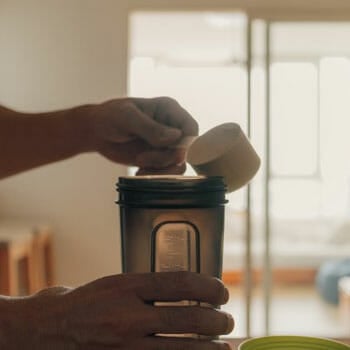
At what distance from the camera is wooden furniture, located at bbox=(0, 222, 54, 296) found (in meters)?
2.54

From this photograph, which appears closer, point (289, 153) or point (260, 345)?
point (260, 345)

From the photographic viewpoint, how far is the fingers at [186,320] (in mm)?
451

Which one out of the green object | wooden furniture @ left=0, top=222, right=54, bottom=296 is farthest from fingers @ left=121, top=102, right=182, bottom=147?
wooden furniture @ left=0, top=222, right=54, bottom=296

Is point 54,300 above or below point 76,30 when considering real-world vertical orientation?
below

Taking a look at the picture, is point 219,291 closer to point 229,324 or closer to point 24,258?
point 229,324

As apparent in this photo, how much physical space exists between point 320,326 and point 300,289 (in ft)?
5.00

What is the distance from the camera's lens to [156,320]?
452 mm

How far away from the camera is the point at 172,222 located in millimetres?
509

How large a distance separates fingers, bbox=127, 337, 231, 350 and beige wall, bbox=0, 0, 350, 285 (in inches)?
118

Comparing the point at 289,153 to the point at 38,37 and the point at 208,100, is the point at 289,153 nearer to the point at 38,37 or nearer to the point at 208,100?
the point at 208,100

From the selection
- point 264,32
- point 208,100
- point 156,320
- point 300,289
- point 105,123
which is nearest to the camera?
point 156,320

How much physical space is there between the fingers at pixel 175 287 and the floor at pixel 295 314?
268cm

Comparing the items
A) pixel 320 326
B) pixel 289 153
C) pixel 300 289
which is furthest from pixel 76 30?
pixel 300 289

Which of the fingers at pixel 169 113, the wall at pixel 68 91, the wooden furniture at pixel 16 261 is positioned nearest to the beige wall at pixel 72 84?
the wall at pixel 68 91
